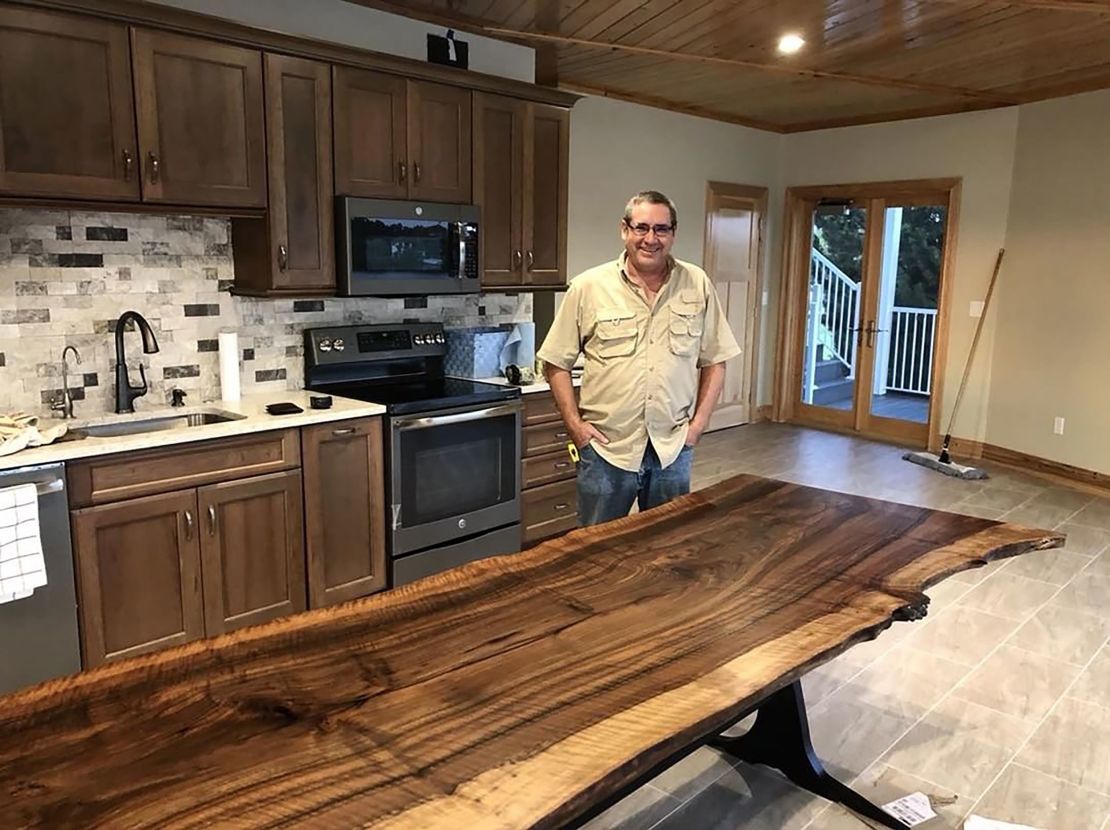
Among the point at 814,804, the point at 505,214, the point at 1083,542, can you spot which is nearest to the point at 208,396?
the point at 505,214

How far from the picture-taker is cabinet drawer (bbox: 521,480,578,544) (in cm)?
422

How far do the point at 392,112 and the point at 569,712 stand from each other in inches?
122

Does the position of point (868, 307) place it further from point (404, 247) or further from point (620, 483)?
point (620, 483)

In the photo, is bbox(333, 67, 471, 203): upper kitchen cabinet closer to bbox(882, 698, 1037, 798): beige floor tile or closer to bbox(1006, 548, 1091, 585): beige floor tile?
bbox(882, 698, 1037, 798): beige floor tile

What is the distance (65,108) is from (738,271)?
551 cm

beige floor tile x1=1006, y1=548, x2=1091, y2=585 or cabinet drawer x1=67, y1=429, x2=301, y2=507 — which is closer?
cabinet drawer x1=67, y1=429, x2=301, y2=507

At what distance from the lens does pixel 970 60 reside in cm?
495

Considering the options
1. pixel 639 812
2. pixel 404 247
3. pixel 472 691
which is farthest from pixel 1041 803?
pixel 404 247

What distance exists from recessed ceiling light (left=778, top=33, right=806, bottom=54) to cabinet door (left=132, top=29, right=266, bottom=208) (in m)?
2.68

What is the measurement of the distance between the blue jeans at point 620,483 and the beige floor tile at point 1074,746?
1.33 meters

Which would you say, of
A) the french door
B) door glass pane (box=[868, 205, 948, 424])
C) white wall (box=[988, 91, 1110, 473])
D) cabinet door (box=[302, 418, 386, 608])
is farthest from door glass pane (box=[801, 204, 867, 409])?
cabinet door (box=[302, 418, 386, 608])

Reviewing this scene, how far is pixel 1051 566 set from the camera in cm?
429

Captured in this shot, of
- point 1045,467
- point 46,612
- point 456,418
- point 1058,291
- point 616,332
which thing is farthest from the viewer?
point 1045,467

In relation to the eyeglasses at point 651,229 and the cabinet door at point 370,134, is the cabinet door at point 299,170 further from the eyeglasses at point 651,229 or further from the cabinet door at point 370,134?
the eyeglasses at point 651,229
